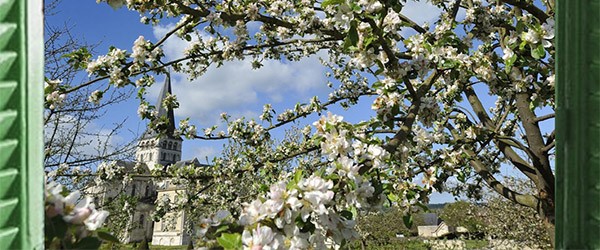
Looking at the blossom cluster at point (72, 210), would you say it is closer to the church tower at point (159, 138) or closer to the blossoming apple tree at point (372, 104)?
the blossoming apple tree at point (372, 104)

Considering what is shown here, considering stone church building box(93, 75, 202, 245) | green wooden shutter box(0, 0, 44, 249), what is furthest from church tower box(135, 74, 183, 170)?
green wooden shutter box(0, 0, 44, 249)

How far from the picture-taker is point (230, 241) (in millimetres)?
986

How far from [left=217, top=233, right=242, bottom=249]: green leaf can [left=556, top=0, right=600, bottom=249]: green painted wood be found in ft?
2.04

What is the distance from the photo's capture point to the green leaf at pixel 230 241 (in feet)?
3.21

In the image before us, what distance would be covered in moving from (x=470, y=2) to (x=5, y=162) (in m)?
4.08

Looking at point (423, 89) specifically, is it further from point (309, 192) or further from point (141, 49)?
point (141, 49)

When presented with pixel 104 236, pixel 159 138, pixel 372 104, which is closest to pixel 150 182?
pixel 159 138

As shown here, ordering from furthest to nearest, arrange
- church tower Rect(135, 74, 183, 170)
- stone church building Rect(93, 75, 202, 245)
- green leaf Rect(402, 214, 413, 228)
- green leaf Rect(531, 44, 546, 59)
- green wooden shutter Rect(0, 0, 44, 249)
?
1. stone church building Rect(93, 75, 202, 245)
2. church tower Rect(135, 74, 183, 170)
3. green leaf Rect(402, 214, 413, 228)
4. green leaf Rect(531, 44, 546, 59)
5. green wooden shutter Rect(0, 0, 44, 249)

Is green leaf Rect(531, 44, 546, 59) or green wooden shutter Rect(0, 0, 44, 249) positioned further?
green leaf Rect(531, 44, 546, 59)

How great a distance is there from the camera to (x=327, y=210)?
1.26 meters

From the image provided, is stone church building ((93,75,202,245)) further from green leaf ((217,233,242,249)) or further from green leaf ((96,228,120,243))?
green leaf ((96,228,120,243))

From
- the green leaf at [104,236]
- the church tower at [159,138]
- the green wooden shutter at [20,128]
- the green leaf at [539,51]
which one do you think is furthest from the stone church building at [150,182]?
the green leaf at [539,51]

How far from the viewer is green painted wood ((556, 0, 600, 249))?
560 mm

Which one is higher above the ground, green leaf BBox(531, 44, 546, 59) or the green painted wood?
green leaf BBox(531, 44, 546, 59)
